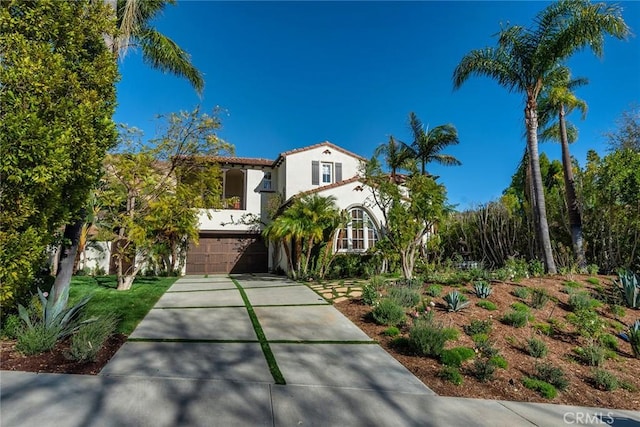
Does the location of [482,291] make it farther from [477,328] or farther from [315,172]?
[315,172]

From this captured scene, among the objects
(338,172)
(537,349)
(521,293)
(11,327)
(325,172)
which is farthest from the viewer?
(338,172)

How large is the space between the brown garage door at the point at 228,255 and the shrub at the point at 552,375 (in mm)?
14729

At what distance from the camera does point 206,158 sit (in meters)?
12.1

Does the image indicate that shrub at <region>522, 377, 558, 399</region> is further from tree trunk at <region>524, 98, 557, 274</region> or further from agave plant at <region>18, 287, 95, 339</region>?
A: tree trunk at <region>524, 98, 557, 274</region>

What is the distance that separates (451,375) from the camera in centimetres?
454

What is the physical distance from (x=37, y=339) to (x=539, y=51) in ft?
49.9

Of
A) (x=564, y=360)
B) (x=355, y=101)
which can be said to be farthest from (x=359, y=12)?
(x=564, y=360)

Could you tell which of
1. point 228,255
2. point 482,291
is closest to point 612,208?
point 482,291

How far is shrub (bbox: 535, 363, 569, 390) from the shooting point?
14.8ft

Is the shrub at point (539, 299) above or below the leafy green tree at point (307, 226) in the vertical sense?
below

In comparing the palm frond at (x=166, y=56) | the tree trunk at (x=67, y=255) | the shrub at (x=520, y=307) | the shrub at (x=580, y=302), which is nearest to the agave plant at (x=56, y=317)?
the tree trunk at (x=67, y=255)

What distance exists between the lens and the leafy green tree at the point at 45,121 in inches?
149

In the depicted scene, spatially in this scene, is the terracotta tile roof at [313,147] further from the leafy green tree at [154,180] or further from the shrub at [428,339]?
the shrub at [428,339]

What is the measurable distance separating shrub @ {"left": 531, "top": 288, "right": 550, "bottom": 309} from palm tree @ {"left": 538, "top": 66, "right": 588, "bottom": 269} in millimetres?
5104
